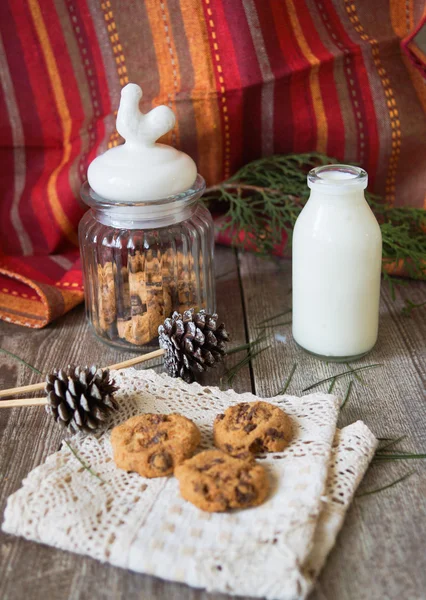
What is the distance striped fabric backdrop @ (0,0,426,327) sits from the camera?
122 cm

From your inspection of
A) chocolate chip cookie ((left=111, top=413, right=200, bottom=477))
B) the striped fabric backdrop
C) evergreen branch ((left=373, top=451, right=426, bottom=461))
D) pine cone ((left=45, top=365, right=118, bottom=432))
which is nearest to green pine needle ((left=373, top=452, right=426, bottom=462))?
evergreen branch ((left=373, top=451, right=426, bottom=461))

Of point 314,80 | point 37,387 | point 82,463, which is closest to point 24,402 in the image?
point 37,387

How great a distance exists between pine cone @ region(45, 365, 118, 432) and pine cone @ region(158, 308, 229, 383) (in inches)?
5.1

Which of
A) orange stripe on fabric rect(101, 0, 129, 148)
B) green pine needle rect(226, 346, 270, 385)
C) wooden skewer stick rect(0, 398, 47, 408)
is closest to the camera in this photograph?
wooden skewer stick rect(0, 398, 47, 408)

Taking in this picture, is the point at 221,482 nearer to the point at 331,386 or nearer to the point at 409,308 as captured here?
the point at 331,386

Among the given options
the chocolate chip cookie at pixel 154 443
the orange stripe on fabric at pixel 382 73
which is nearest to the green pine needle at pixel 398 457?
the chocolate chip cookie at pixel 154 443

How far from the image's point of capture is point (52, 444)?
84cm

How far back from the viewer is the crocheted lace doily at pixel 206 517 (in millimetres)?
622

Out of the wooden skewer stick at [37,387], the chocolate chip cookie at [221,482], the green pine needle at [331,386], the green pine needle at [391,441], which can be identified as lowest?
the green pine needle at [331,386]

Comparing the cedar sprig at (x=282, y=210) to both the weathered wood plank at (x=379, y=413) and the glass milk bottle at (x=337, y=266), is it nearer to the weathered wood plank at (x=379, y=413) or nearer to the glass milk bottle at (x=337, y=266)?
the weathered wood plank at (x=379, y=413)

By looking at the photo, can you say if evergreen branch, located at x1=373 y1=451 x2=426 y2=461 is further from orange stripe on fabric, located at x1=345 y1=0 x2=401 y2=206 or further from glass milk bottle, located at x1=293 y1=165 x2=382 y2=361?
orange stripe on fabric, located at x1=345 y1=0 x2=401 y2=206

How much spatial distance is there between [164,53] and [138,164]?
15.8 inches

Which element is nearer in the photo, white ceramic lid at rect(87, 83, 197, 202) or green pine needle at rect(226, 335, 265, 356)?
white ceramic lid at rect(87, 83, 197, 202)

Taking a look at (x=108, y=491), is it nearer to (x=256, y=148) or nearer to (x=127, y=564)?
(x=127, y=564)
